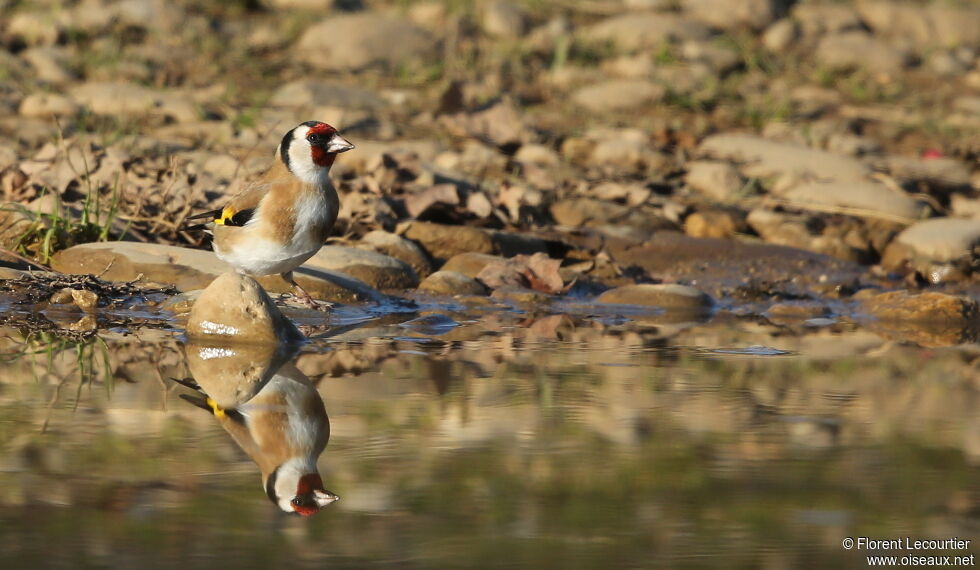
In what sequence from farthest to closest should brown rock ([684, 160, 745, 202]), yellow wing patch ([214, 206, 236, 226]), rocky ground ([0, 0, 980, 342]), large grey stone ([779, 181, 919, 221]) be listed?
brown rock ([684, 160, 745, 202]) < large grey stone ([779, 181, 919, 221]) < rocky ground ([0, 0, 980, 342]) < yellow wing patch ([214, 206, 236, 226])

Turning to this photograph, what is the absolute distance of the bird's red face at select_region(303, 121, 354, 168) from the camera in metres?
6.39

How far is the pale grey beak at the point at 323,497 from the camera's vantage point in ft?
12.5

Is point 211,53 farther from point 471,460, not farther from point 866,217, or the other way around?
point 471,460

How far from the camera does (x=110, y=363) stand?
18.7ft

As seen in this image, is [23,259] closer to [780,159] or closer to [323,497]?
[323,497]

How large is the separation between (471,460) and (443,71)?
9.50 meters

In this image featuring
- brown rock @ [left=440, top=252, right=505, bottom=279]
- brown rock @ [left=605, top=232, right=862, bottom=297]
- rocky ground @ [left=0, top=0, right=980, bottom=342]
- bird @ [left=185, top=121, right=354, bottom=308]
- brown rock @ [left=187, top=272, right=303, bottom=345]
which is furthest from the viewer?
brown rock @ [left=605, top=232, right=862, bottom=297]

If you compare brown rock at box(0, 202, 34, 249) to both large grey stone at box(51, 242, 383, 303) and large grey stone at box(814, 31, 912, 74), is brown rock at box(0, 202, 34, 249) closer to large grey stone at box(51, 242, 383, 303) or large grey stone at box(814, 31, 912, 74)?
large grey stone at box(51, 242, 383, 303)

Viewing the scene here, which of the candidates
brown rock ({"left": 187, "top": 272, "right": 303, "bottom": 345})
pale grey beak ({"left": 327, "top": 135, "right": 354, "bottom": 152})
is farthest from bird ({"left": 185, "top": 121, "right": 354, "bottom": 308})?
brown rock ({"left": 187, "top": 272, "right": 303, "bottom": 345})

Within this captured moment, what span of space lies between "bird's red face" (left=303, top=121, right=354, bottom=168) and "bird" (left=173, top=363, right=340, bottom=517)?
110cm

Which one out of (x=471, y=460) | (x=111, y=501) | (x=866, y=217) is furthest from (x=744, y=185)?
(x=111, y=501)

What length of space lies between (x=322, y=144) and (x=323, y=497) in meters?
2.83

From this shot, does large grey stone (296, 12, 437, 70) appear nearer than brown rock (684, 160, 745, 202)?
No

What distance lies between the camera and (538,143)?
38.1 ft
